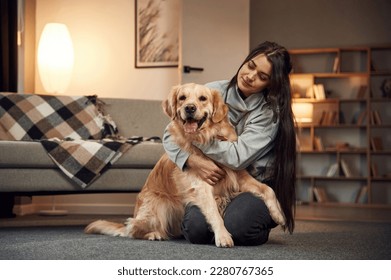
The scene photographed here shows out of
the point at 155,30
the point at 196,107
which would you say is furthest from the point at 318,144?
the point at 196,107

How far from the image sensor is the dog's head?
2514mm

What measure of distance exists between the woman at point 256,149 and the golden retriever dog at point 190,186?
0.05 meters

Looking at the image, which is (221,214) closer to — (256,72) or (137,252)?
(137,252)

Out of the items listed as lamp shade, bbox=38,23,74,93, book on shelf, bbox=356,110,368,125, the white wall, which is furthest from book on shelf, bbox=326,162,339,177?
lamp shade, bbox=38,23,74,93

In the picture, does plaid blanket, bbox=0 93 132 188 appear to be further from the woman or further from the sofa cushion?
the woman

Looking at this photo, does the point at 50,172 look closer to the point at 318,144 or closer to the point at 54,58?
the point at 54,58

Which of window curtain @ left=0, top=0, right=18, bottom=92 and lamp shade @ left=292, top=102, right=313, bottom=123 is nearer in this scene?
window curtain @ left=0, top=0, right=18, bottom=92

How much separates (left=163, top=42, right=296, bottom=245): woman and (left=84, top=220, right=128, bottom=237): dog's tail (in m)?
0.38

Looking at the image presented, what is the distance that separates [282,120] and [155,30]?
3.21m

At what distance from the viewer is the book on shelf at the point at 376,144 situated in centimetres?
811

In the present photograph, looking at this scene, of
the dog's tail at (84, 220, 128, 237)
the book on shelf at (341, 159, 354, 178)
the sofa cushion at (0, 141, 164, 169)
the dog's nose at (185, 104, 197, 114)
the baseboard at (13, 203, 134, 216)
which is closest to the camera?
the dog's nose at (185, 104, 197, 114)

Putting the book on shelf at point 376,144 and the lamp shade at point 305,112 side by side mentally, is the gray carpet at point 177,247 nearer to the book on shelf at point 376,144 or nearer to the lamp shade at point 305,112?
the lamp shade at point 305,112

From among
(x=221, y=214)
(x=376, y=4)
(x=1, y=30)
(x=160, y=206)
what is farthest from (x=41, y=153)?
(x=376, y=4)
